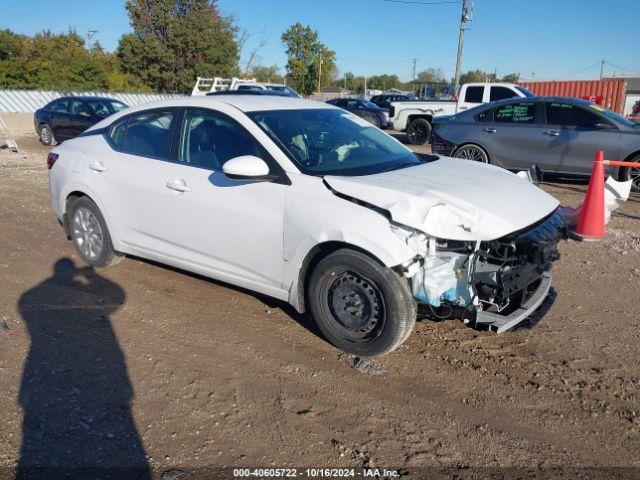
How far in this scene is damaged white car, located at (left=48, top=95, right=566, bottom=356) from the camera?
3525 millimetres

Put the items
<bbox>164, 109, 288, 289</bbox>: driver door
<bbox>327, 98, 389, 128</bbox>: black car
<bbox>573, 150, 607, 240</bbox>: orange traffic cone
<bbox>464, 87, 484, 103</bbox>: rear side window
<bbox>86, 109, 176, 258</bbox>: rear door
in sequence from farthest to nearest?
<bbox>327, 98, 389, 128</bbox>: black car, <bbox>464, 87, 484, 103</bbox>: rear side window, <bbox>573, 150, 607, 240</bbox>: orange traffic cone, <bbox>86, 109, 176, 258</bbox>: rear door, <bbox>164, 109, 288, 289</bbox>: driver door

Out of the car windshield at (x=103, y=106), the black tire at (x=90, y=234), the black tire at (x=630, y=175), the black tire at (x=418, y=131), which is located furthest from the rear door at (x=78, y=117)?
the black tire at (x=630, y=175)

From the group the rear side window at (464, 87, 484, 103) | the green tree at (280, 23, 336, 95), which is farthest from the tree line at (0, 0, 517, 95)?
the rear side window at (464, 87, 484, 103)

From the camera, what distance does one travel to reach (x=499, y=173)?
180 inches

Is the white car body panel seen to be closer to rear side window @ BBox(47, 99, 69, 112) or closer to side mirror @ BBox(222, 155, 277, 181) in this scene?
side mirror @ BBox(222, 155, 277, 181)

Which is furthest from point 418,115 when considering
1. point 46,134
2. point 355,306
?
point 355,306

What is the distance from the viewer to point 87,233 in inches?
219

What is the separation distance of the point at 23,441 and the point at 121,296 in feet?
6.86

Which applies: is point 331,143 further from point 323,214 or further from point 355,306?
point 355,306

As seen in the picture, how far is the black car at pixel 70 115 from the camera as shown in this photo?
15969 millimetres

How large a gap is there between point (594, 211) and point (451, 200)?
388 centimetres

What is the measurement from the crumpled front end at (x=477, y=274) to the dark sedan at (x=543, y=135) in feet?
21.3

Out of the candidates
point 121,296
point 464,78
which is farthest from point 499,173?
point 464,78

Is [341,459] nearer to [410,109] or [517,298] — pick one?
[517,298]
